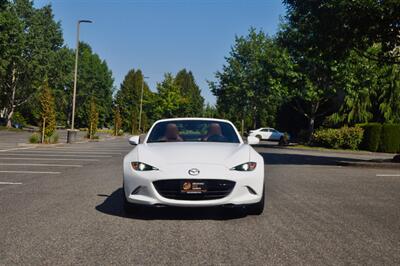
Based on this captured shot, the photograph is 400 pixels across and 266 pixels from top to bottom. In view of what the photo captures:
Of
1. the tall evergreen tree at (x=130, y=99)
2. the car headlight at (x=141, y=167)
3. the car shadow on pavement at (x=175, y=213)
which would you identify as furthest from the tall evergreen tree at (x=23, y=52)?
the car headlight at (x=141, y=167)

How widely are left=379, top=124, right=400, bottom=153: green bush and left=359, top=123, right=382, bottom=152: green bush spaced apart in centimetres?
42

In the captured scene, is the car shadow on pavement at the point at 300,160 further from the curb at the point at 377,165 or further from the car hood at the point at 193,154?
the car hood at the point at 193,154

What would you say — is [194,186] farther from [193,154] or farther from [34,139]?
[34,139]

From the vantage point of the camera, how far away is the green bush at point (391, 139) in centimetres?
2964

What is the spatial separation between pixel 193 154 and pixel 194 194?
55 centimetres

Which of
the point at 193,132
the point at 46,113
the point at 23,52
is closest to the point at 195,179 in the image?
the point at 193,132

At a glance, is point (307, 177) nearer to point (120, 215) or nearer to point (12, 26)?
point (120, 215)

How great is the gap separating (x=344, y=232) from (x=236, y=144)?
2.09 metres

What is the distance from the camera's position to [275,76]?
114 feet

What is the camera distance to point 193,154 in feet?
19.5

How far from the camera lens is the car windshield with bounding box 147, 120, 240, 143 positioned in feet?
23.5

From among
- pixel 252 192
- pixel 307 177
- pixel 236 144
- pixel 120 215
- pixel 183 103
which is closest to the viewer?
pixel 252 192

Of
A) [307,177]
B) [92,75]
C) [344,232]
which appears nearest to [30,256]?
[344,232]

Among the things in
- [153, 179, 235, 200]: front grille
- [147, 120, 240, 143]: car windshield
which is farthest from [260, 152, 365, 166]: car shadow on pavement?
[153, 179, 235, 200]: front grille
